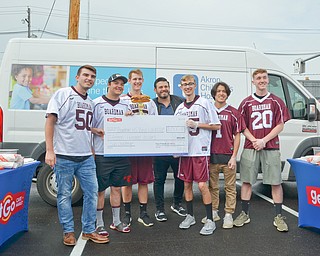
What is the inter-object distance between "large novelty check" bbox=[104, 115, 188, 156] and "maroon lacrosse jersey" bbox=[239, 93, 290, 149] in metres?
0.92

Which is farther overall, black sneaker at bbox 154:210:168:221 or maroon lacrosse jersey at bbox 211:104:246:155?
black sneaker at bbox 154:210:168:221

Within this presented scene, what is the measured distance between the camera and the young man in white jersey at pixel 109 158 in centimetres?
414

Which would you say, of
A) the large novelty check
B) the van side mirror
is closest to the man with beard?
the large novelty check

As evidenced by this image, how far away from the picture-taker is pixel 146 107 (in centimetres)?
448

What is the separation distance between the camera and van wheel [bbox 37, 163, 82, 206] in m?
5.48

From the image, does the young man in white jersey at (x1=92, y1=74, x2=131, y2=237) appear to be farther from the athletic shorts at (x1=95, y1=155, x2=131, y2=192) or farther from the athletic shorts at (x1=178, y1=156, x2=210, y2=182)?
the athletic shorts at (x1=178, y1=156, x2=210, y2=182)

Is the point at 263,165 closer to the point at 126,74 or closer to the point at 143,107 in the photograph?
the point at 143,107

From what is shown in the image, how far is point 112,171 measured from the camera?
13.9ft

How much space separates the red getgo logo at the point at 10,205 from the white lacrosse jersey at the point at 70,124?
28.7 inches

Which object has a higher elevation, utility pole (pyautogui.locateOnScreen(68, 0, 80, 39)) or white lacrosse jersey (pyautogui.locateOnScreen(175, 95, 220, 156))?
utility pole (pyautogui.locateOnScreen(68, 0, 80, 39))

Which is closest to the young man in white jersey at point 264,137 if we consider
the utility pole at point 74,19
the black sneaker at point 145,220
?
the black sneaker at point 145,220

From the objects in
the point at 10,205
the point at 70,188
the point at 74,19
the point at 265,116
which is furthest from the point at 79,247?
the point at 74,19

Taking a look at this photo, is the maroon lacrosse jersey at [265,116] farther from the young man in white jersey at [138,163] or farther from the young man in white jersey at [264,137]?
the young man in white jersey at [138,163]

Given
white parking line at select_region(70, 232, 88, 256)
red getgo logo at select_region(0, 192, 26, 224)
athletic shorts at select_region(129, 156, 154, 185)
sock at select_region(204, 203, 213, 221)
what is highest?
athletic shorts at select_region(129, 156, 154, 185)
